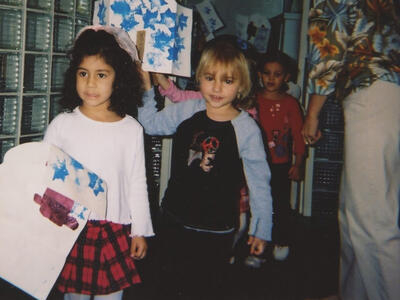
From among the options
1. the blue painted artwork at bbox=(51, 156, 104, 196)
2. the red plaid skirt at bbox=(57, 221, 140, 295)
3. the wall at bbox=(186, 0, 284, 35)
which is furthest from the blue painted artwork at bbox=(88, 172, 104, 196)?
the wall at bbox=(186, 0, 284, 35)

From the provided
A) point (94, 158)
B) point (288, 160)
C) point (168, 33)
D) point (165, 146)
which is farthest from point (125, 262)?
→ point (165, 146)

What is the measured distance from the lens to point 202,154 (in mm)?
1487

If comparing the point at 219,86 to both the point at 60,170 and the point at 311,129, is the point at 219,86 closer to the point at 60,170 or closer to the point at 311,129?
the point at 311,129

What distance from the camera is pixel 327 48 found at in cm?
149

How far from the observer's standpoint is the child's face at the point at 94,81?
1.35 meters

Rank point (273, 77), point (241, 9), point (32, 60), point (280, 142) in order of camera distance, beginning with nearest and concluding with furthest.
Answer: point (32, 60) → point (280, 142) → point (273, 77) → point (241, 9)

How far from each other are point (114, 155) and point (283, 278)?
4.12ft

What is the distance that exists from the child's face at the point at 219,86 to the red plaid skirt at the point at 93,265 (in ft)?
1.86

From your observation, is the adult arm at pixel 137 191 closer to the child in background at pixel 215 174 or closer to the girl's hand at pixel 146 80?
the child in background at pixel 215 174

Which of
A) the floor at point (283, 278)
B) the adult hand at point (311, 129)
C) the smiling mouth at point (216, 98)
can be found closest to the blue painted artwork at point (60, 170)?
the smiling mouth at point (216, 98)

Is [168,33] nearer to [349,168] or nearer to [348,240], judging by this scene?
[349,168]

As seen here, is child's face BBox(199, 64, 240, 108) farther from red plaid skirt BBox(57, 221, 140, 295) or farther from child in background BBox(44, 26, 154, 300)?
red plaid skirt BBox(57, 221, 140, 295)

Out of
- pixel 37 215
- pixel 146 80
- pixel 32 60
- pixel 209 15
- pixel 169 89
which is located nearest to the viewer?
pixel 37 215

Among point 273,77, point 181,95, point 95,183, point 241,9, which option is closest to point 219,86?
point 181,95
